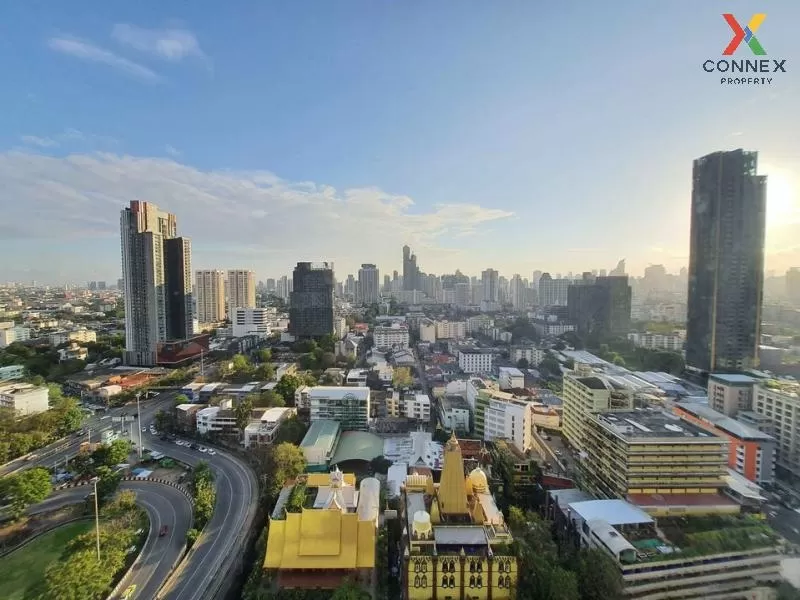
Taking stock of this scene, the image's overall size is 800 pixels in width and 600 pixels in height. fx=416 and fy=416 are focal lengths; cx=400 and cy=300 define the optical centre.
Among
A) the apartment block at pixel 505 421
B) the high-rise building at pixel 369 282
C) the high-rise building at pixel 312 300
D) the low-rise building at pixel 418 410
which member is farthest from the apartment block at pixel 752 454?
the high-rise building at pixel 369 282

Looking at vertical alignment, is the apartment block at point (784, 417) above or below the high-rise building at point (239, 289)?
below

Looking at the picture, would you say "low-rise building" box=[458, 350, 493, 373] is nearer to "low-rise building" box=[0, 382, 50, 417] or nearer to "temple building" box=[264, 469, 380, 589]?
"temple building" box=[264, 469, 380, 589]

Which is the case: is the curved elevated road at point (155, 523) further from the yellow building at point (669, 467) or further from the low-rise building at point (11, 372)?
the low-rise building at point (11, 372)

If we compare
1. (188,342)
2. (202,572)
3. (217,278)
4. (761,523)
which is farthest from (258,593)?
(217,278)

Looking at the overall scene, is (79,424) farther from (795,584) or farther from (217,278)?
(217,278)

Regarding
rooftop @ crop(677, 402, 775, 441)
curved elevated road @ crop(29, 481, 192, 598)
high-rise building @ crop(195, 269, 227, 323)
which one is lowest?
curved elevated road @ crop(29, 481, 192, 598)

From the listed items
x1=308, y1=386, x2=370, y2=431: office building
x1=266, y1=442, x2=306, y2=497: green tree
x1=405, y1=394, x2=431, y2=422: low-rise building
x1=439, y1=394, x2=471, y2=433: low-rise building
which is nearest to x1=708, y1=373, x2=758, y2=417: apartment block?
x1=439, y1=394, x2=471, y2=433: low-rise building

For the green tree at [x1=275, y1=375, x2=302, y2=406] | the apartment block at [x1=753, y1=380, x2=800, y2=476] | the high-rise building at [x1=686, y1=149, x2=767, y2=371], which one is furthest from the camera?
the high-rise building at [x1=686, y1=149, x2=767, y2=371]

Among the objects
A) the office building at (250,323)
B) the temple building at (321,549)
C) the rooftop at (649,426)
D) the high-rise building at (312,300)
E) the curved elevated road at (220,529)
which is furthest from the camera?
the office building at (250,323)
